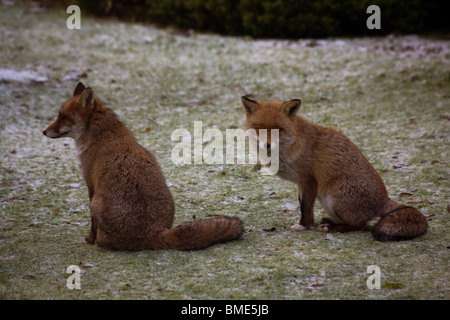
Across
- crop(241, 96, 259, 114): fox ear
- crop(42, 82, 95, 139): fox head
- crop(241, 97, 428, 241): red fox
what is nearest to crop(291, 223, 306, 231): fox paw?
crop(241, 97, 428, 241): red fox

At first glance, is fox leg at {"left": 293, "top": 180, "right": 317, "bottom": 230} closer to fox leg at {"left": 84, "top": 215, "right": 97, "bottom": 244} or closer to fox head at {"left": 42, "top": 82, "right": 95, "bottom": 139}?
fox leg at {"left": 84, "top": 215, "right": 97, "bottom": 244}

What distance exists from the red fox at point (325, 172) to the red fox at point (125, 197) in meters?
0.91

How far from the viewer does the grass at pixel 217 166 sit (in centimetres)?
469

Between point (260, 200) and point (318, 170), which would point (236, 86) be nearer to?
point (260, 200)

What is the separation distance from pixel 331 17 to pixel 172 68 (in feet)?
15.8

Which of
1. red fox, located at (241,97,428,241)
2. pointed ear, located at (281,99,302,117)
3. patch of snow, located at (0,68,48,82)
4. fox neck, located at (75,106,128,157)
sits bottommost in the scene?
red fox, located at (241,97,428,241)

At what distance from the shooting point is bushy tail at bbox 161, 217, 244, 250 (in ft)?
16.9

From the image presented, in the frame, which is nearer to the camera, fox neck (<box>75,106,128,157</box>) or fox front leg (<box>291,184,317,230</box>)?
fox neck (<box>75,106,128,157</box>)

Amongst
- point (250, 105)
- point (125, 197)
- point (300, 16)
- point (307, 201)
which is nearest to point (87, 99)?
point (125, 197)

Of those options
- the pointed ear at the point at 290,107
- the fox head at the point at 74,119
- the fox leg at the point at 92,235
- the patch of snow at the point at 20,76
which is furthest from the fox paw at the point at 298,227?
the patch of snow at the point at 20,76

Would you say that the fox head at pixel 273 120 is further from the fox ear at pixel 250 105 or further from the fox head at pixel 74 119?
the fox head at pixel 74 119

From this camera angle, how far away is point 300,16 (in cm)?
1449

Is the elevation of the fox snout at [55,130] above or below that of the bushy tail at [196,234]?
above

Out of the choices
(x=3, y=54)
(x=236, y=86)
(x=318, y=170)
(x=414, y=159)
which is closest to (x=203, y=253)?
(x=318, y=170)
